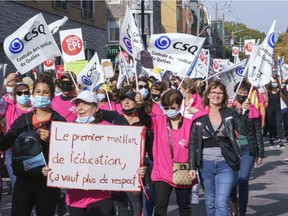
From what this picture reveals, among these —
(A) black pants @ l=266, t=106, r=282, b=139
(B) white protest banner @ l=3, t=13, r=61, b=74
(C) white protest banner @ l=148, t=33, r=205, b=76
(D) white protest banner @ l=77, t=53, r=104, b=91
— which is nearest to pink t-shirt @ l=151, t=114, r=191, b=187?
(B) white protest banner @ l=3, t=13, r=61, b=74

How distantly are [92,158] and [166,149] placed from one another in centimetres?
187

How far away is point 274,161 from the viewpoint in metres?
15.1

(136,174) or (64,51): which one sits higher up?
(64,51)

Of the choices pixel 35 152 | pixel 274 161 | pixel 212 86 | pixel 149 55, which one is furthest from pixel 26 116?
pixel 274 161

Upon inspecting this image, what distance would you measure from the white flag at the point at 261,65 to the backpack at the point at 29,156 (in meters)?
5.50

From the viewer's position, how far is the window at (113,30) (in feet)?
179

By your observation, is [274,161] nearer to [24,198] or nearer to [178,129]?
[178,129]

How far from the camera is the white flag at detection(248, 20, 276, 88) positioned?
34.7ft

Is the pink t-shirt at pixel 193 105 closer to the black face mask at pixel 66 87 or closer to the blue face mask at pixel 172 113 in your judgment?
the black face mask at pixel 66 87

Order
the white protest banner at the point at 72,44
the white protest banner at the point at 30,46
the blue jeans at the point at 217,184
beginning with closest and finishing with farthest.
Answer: the blue jeans at the point at 217,184
the white protest banner at the point at 30,46
the white protest banner at the point at 72,44

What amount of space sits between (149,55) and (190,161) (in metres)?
5.16

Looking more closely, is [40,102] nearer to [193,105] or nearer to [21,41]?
[21,41]

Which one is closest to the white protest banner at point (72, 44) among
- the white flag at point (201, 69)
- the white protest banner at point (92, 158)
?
the white flag at point (201, 69)

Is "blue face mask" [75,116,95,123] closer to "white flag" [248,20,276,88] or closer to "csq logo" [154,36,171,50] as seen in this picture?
"white flag" [248,20,276,88]
